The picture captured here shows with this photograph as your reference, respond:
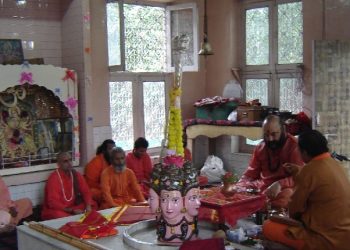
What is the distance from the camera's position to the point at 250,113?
25.4ft

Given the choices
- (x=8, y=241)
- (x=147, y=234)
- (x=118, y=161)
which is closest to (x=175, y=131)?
(x=147, y=234)

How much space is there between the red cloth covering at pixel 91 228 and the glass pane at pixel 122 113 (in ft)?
11.2

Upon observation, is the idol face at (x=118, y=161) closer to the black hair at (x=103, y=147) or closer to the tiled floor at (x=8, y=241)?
the black hair at (x=103, y=147)

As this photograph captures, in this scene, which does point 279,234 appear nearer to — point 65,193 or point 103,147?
point 65,193

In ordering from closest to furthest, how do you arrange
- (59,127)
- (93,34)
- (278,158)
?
(278,158) → (59,127) → (93,34)

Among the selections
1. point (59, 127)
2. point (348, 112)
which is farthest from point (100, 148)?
point (348, 112)

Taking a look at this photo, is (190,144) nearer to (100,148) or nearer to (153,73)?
(153,73)

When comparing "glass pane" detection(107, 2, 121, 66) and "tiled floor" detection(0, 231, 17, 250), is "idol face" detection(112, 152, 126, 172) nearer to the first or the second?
"tiled floor" detection(0, 231, 17, 250)

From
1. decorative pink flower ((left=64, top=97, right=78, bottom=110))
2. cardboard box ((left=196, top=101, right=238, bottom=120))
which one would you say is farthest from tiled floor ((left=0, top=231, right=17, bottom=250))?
cardboard box ((left=196, top=101, right=238, bottom=120))

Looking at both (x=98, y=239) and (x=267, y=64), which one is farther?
(x=267, y=64)

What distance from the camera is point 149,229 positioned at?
4.37 m

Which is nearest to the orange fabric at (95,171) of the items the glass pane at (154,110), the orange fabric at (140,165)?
the orange fabric at (140,165)

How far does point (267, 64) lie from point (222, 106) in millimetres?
998

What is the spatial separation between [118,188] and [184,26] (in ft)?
10.6
